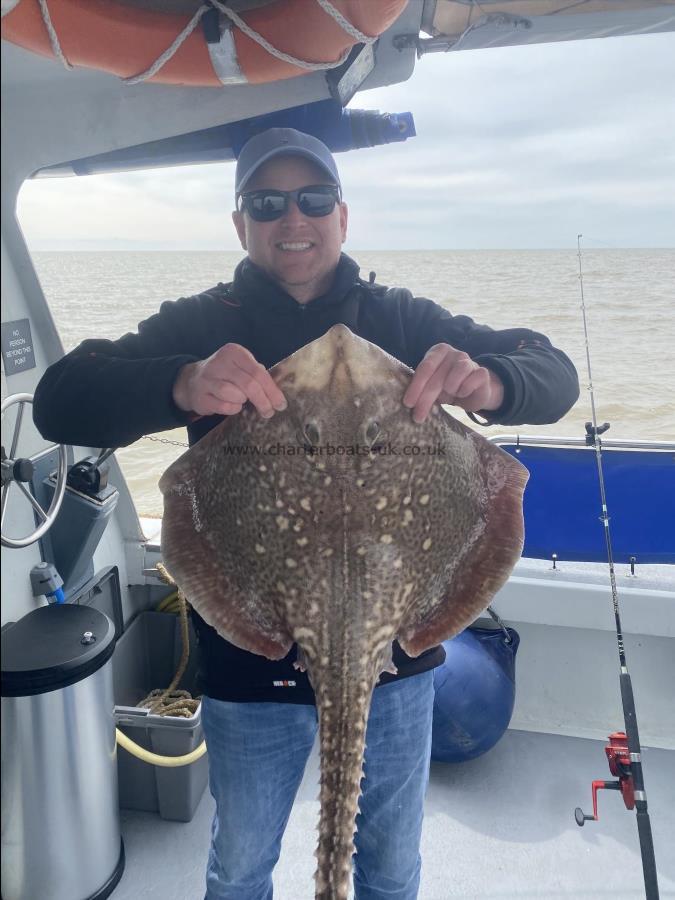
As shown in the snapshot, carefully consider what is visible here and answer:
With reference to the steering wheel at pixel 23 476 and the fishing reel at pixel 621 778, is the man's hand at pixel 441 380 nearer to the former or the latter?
the steering wheel at pixel 23 476

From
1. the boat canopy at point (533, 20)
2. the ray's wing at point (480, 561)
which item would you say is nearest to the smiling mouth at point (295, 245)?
the ray's wing at point (480, 561)

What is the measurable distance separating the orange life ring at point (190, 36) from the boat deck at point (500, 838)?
298cm

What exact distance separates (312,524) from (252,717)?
2.73 ft

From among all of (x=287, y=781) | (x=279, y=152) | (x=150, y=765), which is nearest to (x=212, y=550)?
(x=287, y=781)

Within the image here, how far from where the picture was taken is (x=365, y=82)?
101 inches

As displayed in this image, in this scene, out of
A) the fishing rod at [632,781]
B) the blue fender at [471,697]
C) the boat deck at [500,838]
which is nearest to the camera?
the fishing rod at [632,781]

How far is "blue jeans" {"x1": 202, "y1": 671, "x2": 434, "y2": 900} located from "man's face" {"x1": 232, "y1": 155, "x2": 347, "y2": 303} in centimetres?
125

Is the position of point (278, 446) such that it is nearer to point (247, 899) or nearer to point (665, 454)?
point (247, 899)

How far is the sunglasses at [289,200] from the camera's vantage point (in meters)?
1.83

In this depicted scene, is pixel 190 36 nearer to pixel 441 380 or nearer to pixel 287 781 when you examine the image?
pixel 441 380

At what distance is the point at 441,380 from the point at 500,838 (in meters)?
2.58

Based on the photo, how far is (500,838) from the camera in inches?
116

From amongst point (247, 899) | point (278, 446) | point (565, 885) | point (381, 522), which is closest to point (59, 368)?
point (278, 446)

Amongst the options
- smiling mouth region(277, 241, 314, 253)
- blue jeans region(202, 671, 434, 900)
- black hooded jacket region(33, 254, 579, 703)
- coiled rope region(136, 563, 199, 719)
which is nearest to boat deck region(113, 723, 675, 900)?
coiled rope region(136, 563, 199, 719)
